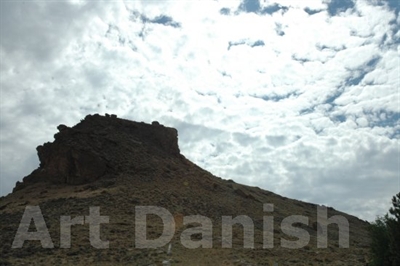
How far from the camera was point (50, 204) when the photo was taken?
124 ft

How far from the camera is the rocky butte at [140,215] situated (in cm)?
2811

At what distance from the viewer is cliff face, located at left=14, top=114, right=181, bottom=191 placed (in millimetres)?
43625

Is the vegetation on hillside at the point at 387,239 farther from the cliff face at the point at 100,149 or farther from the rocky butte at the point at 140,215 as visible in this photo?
the cliff face at the point at 100,149

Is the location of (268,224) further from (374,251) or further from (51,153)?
(51,153)

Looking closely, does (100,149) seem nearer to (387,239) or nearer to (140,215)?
(140,215)

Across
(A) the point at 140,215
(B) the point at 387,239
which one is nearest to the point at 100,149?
(A) the point at 140,215

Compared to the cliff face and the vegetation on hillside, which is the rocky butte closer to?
the cliff face

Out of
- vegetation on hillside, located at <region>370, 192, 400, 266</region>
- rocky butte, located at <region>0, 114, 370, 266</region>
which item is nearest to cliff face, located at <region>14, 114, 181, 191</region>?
rocky butte, located at <region>0, 114, 370, 266</region>

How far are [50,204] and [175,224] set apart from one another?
11.1 meters

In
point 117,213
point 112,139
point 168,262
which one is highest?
point 112,139

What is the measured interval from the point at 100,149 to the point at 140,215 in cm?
1289

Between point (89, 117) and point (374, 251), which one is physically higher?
point (89, 117)

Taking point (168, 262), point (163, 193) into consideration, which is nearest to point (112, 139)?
point (163, 193)

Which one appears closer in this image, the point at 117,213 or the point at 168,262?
the point at 168,262
